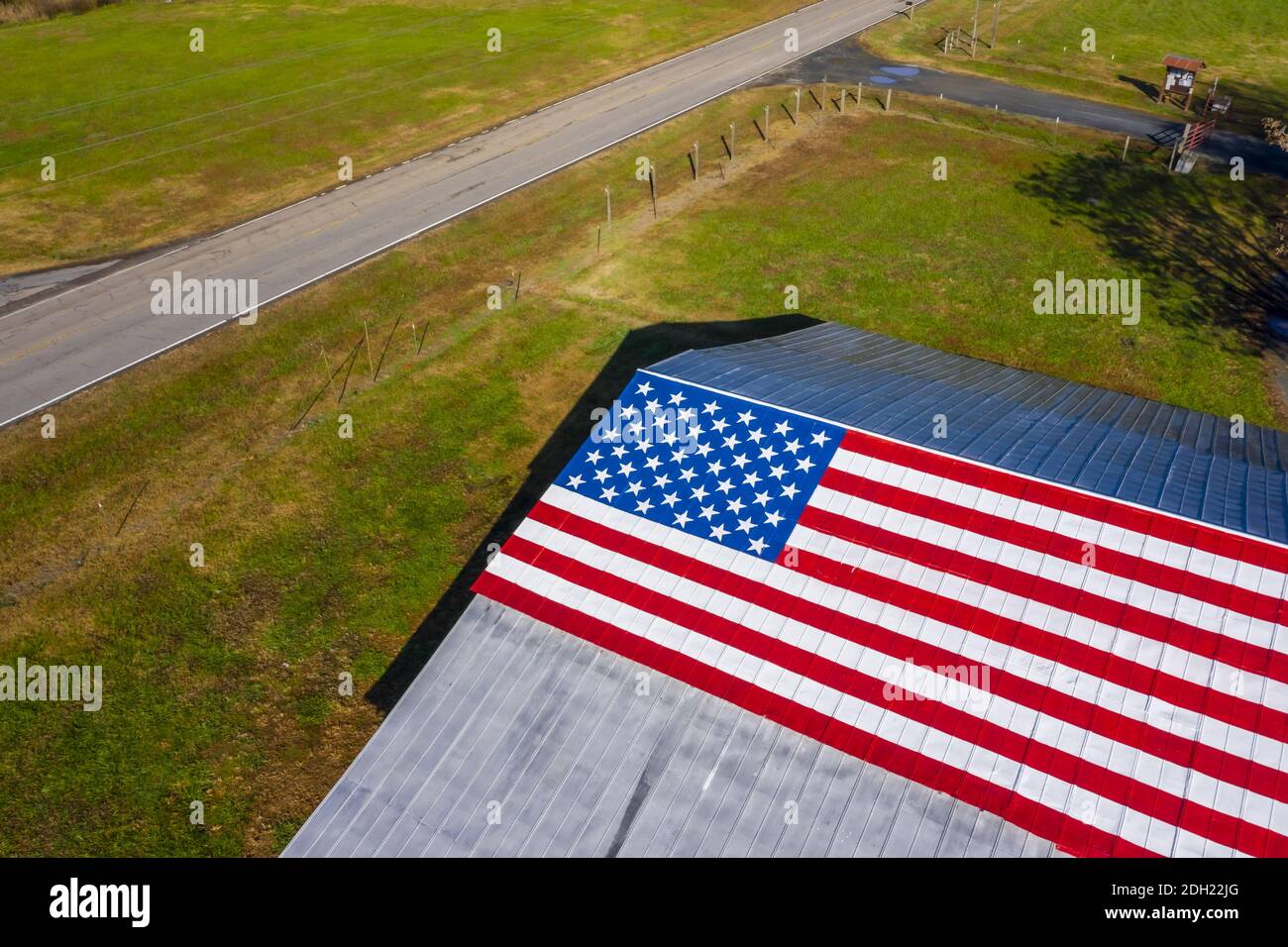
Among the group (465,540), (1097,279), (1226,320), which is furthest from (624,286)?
(1226,320)

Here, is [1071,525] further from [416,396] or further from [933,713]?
[416,396]

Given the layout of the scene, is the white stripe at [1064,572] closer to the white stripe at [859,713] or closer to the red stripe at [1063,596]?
the red stripe at [1063,596]

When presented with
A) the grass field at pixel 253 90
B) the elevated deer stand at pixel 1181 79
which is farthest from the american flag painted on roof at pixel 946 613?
the elevated deer stand at pixel 1181 79

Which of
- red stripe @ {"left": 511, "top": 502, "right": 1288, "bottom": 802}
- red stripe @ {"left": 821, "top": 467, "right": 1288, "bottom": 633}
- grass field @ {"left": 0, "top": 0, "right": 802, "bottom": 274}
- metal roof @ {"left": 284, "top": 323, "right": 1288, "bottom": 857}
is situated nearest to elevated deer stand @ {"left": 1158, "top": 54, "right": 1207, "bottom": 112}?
grass field @ {"left": 0, "top": 0, "right": 802, "bottom": 274}

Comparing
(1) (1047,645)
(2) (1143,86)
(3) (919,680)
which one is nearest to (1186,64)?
(2) (1143,86)

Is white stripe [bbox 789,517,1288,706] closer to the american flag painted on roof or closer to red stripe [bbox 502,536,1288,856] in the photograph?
the american flag painted on roof
